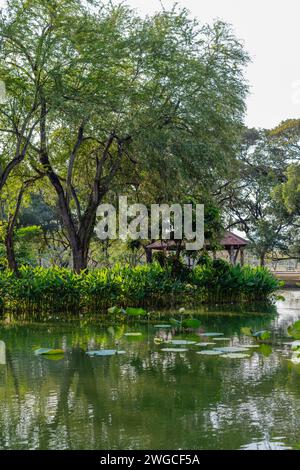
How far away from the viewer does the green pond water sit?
5027mm

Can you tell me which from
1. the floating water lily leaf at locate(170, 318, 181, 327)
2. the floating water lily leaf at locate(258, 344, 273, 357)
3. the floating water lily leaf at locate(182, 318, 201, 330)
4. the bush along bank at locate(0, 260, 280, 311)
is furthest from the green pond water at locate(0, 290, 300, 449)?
the bush along bank at locate(0, 260, 280, 311)

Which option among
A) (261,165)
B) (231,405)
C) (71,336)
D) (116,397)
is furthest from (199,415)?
(261,165)

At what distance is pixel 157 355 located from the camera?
30.2 ft

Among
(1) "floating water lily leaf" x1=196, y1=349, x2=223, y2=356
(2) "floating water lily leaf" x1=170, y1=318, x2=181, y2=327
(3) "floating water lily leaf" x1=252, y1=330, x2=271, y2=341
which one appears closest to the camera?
(1) "floating water lily leaf" x1=196, y1=349, x2=223, y2=356

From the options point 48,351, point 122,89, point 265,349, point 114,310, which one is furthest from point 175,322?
point 122,89

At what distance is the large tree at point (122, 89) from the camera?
617 inches

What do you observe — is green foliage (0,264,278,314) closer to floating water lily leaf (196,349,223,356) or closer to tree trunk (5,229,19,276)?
tree trunk (5,229,19,276)

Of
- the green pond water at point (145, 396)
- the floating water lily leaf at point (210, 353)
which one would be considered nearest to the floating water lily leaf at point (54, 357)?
the green pond water at point (145, 396)

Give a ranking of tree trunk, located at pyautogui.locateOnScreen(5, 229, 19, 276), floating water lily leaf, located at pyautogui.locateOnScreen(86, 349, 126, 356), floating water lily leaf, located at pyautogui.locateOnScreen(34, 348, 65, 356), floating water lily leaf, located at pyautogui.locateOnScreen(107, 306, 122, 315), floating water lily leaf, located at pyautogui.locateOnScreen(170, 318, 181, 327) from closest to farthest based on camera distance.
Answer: floating water lily leaf, located at pyautogui.locateOnScreen(34, 348, 65, 356)
floating water lily leaf, located at pyautogui.locateOnScreen(86, 349, 126, 356)
floating water lily leaf, located at pyautogui.locateOnScreen(170, 318, 181, 327)
floating water lily leaf, located at pyautogui.locateOnScreen(107, 306, 122, 315)
tree trunk, located at pyautogui.locateOnScreen(5, 229, 19, 276)

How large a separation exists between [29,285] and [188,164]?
213 inches

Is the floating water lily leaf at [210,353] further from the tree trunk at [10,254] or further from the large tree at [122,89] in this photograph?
the tree trunk at [10,254]

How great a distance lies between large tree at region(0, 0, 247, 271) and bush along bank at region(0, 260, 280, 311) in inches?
100

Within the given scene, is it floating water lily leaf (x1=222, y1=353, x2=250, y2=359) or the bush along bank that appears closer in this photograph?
floating water lily leaf (x1=222, y1=353, x2=250, y2=359)

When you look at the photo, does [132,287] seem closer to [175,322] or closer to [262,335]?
[175,322]
